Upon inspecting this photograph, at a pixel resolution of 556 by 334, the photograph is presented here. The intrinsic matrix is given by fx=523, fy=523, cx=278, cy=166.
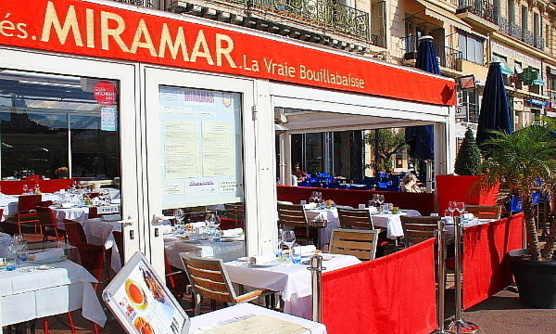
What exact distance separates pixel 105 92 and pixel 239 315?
8.18 feet

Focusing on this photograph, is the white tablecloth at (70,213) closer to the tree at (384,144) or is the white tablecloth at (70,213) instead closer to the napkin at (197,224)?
the napkin at (197,224)

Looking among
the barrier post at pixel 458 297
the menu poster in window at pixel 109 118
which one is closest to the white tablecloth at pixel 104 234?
the menu poster in window at pixel 109 118

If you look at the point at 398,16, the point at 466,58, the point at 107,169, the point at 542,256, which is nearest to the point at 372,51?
the point at 398,16

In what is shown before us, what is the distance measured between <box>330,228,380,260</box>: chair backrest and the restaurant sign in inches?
73.9

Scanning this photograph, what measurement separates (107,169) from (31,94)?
1500 mm

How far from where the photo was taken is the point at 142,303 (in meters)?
2.32

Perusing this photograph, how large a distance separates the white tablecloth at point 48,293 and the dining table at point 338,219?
15.5 ft

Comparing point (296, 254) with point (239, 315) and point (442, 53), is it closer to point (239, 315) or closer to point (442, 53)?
point (239, 315)

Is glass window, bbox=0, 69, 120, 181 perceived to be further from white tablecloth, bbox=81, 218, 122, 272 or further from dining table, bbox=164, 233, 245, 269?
dining table, bbox=164, 233, 245, 269

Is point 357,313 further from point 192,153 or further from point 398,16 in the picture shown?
point 398,16

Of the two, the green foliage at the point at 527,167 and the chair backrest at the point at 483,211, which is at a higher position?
the green foliage at the point at 527,167

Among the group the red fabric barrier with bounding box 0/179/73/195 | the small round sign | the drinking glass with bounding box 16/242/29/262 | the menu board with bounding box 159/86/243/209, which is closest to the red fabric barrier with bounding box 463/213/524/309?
the menu board with bounding box 159/86/243/209

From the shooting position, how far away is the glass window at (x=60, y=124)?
4.59m

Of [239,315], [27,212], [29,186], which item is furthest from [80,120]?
[29,186]
